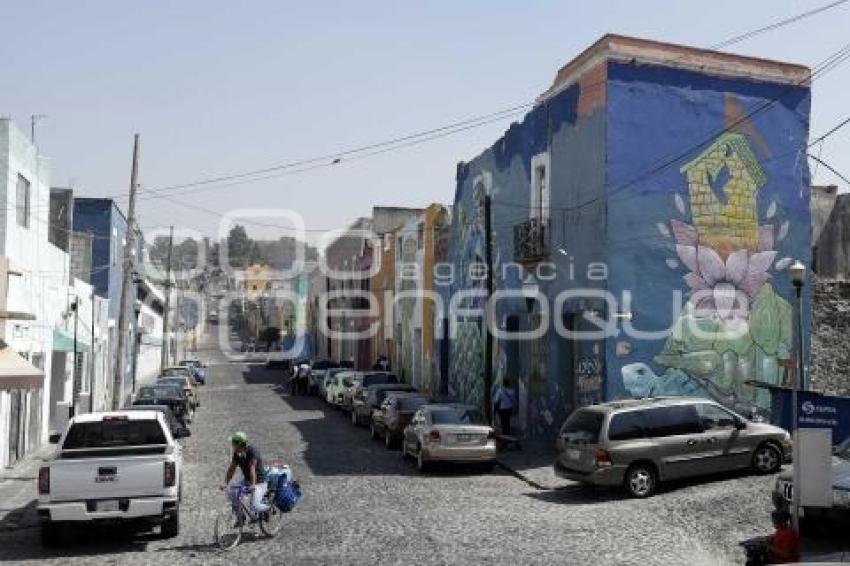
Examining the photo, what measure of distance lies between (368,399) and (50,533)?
1755 cm

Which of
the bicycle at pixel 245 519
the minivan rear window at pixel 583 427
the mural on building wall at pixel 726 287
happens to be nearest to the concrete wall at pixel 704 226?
the mural on building wall at pixel 726 287

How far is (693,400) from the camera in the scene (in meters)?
18.4

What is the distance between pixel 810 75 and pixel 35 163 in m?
20.4

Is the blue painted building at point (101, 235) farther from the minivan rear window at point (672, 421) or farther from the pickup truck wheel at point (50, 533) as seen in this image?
the minivan rear window at point (672, 421)

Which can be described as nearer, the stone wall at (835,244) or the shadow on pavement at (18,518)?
the shadow on pavement at (18,518)

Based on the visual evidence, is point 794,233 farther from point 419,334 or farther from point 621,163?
point 419,334

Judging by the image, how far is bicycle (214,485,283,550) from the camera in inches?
541

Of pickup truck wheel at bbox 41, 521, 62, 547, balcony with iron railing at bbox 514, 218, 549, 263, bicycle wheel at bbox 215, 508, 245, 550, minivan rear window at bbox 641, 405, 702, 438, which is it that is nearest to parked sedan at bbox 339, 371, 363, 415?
balcony with iron railing at bbox 514, 218, 549, 263

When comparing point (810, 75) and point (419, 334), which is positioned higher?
point (810, 75)

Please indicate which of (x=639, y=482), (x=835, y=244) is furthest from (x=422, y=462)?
(x=835, y=244)

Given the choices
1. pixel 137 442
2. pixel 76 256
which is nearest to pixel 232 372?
pixel 76 256

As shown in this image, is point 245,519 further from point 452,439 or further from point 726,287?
point 726,287

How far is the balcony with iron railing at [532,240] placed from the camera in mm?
26797

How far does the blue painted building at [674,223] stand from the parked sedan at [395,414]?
3.74 metres
